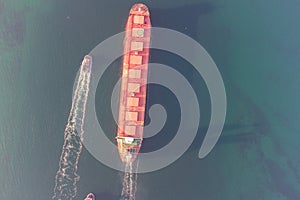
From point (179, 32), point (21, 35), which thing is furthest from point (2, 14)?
point (179, 32)

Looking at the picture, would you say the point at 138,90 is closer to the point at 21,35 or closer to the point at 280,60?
the point at 21,35

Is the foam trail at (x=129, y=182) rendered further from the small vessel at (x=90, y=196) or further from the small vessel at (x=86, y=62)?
the small vessel at (x=86, y=62)


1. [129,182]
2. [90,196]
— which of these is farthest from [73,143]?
[129,182]

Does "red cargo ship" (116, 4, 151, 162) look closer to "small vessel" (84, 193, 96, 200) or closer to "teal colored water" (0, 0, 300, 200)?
"teal colored water" (0, 0, 300, 200)

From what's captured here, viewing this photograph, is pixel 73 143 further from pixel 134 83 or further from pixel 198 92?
pixel 198 92

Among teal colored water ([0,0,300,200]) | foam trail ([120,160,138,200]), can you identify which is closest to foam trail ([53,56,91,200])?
teal colored water ([0,0,300,200])

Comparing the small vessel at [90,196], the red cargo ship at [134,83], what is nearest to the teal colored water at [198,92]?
the small vessel at [90,196]
